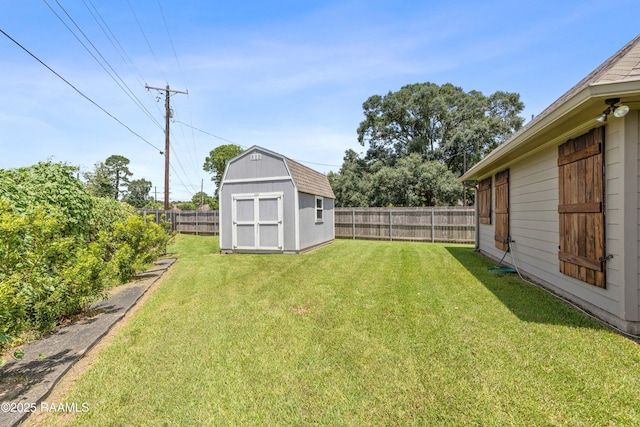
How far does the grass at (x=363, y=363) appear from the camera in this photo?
1.76m

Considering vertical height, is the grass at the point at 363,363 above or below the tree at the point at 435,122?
below

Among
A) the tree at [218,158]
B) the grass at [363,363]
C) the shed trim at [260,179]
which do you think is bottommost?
the grass at [363,363]

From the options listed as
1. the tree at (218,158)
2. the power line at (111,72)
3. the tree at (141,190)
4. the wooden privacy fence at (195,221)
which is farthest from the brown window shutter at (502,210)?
the tree at (141,190)

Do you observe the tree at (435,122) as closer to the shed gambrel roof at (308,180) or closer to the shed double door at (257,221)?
the shed gambrel roof at (308,180)

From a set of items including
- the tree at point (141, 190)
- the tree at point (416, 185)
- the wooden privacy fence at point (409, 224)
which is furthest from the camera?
the tree at point (141, 190)

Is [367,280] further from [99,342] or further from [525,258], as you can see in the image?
[99,342]

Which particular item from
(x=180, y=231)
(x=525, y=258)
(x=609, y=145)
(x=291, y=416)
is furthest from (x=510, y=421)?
(x=180, y=231)

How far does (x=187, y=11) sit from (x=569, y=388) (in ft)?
32.5

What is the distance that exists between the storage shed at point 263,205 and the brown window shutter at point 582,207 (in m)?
6.31

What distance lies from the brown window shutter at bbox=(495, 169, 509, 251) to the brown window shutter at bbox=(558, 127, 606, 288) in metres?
2.35

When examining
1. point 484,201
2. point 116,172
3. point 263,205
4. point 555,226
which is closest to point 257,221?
point 263,205

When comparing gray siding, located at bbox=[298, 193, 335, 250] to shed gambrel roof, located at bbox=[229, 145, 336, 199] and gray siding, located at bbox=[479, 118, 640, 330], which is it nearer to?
shed gambrel roof, located at bbox=[229, 145, 336, 199]

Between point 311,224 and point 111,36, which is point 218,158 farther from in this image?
point 311,224

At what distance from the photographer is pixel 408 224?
12.7 m
